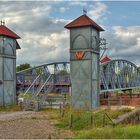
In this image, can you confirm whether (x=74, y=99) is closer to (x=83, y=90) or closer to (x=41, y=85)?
(x=83, y=90)

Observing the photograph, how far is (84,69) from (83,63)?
2.27ft

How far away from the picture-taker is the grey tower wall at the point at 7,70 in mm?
42859

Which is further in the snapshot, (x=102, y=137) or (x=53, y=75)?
(x=53, y=75)

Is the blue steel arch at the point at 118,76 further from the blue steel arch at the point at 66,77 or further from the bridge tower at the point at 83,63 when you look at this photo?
the bridge tower at the point at 83,63

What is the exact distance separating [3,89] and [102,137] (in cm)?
2561

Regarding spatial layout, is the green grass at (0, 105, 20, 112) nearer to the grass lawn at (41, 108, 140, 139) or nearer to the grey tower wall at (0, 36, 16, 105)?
the grey tower wall at (0, 36, 16, 105)

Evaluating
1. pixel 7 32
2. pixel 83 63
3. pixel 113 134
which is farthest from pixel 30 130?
pixel 7 32

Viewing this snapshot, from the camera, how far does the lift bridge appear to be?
146 ft

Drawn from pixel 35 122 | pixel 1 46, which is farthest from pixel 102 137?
pixel 1 46

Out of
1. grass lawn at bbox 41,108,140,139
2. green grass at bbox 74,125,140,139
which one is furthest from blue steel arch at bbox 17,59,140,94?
green grass at bbox 74,125,140,139

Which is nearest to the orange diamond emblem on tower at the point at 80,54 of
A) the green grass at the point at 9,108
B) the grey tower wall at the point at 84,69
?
the grey tower wall at the point at 84,69

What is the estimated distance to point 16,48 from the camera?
47656 millimetres

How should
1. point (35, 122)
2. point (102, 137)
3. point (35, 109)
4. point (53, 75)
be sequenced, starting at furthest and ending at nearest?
1. point (53, 75)
2. point (35, 109)
3. point (35, 122)
4. point (102, 137)

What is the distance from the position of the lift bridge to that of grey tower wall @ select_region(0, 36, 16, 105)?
2.20 m
